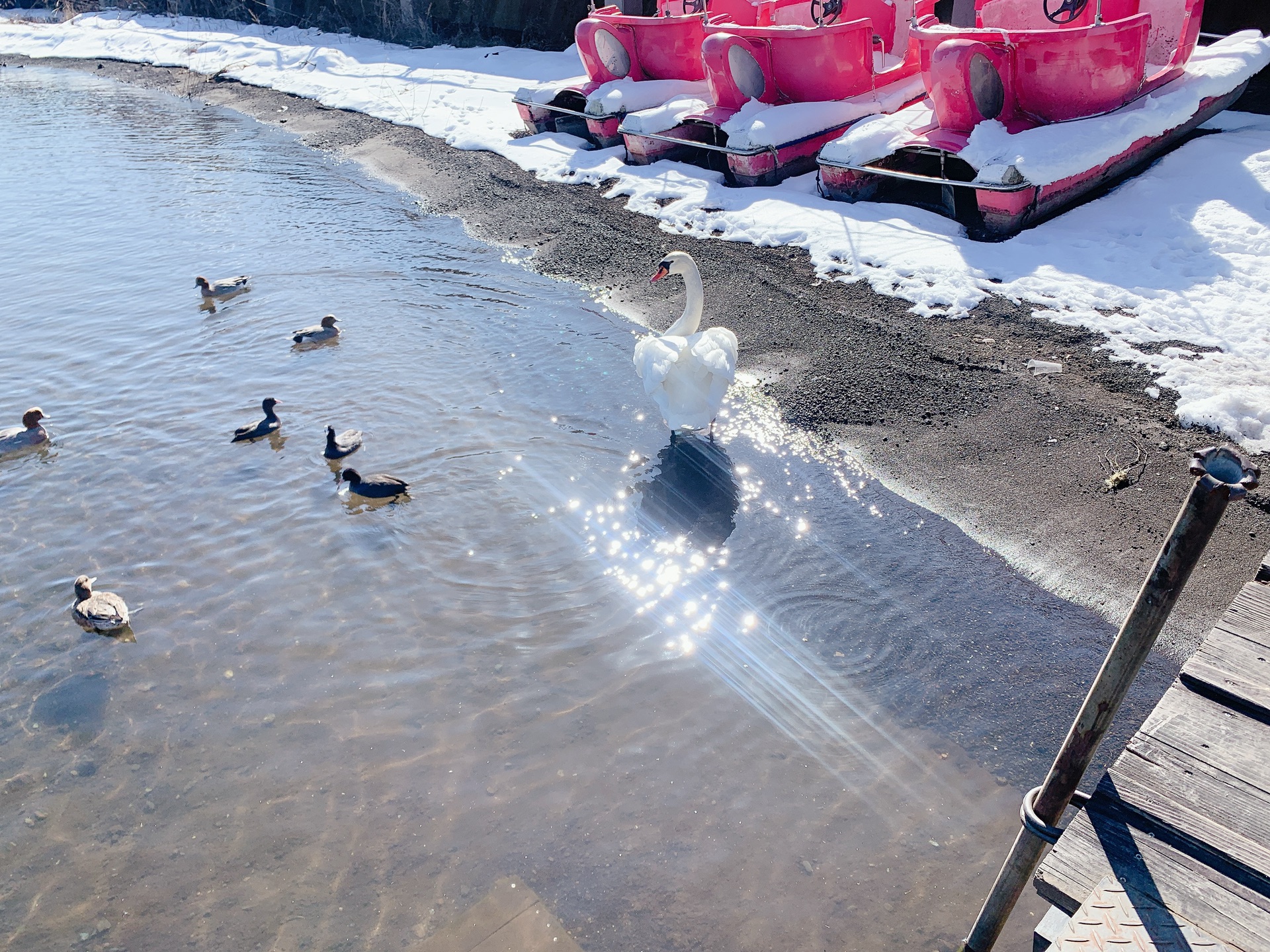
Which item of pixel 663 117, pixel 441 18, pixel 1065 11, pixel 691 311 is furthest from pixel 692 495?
pixel 441 18

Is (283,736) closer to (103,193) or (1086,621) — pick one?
(1086,621)

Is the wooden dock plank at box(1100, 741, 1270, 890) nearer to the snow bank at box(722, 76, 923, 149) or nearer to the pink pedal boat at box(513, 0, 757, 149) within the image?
the snow bank at box(722, 76, 923, 149)

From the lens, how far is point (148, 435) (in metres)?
7.53

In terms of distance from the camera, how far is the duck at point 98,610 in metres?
5.34

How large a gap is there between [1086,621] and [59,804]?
231 inches

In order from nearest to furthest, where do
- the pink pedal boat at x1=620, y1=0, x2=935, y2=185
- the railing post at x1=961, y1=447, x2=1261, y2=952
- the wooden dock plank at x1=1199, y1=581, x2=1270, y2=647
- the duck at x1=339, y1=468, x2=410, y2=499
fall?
the railing post at x1=961, y1=447, x2=1261, y2=952 < the wooden dock plank at x1=1199, y1=581, x2=1270, y2=647 < the duck at x1=339, y1=468, x2=410, y2=499 < the pink pedal boat at x1=620, y1=0, x2=935, y2=185

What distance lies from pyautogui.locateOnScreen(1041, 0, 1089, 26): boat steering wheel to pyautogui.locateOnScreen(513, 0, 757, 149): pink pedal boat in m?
4.83

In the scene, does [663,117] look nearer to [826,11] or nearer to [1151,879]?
[826,11]

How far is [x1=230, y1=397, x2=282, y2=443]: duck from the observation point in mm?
7344

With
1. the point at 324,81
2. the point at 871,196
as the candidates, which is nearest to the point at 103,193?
the point at 324,81

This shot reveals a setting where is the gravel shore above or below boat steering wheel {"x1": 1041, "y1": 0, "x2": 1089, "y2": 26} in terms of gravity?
below

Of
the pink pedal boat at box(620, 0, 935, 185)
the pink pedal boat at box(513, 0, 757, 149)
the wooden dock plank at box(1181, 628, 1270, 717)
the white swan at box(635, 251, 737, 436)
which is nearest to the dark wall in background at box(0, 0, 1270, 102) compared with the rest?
the pink pedal boat at box(620, 0, 935, 185)

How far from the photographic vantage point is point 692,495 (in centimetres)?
645

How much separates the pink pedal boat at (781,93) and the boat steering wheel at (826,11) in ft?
0.06
